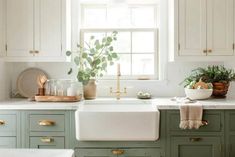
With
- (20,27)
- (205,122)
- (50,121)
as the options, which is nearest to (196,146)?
(205,122)

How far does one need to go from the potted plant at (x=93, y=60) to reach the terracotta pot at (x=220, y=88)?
42.9 inches

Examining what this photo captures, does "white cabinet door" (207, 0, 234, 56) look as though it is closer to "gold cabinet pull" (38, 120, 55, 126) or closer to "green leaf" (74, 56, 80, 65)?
"green leaf" (74, 56, 80, 65)

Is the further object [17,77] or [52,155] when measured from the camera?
[17,77]

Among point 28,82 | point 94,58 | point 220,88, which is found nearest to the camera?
point 220,88

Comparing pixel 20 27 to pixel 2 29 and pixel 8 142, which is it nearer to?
pixel 2 29

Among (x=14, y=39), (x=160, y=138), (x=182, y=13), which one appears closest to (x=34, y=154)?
A: (x=160, y=138)

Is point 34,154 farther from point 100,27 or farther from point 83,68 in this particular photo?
point 100,27

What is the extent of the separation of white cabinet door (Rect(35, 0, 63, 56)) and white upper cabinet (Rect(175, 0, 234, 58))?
3.92 feet

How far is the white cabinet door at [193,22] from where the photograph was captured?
3141 millimetres

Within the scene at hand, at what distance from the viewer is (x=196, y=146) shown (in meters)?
2.82

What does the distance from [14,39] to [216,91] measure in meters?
2.14

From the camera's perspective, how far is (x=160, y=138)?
2.83 m

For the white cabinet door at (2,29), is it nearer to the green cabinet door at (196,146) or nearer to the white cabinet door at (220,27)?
the green cabinet door at (196,146)

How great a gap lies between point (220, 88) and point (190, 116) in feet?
2.33
